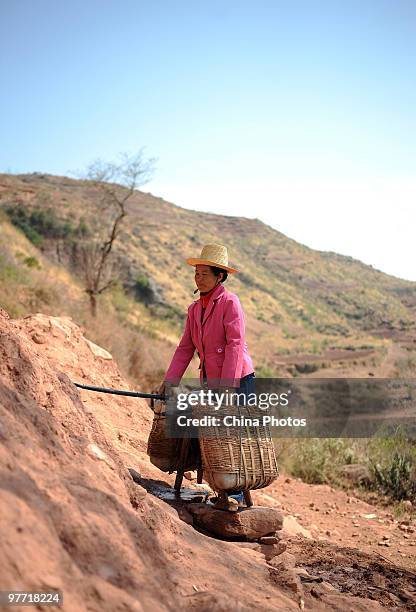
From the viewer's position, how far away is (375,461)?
8.23m

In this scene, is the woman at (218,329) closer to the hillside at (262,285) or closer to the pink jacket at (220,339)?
the pink jacket at (220,339)

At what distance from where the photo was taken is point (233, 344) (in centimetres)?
421

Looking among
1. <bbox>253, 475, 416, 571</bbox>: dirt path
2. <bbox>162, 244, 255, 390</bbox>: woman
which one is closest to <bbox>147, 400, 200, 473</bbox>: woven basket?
<bbox>162, 244, 255, 390</bbox>: woman

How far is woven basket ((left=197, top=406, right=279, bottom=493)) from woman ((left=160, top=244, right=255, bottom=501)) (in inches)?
12.1

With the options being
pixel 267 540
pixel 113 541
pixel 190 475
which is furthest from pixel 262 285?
pixel 113 541

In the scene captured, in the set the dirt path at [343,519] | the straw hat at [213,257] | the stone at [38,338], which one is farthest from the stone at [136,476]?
the stone at [38,338]

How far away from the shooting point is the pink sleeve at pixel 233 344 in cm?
420

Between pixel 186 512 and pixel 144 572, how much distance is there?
4.85 ft

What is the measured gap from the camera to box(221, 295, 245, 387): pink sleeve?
4.20 m

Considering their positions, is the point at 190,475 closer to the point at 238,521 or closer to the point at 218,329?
the point at 238,521

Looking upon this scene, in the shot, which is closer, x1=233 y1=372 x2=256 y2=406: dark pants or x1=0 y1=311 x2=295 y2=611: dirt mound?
x1=0 y1=311 x2=295 y2=611: dirt mound

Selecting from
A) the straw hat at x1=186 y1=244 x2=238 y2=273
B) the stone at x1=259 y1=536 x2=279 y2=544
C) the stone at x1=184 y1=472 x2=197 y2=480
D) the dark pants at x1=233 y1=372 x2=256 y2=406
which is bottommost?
the stone at x1=184 y1=472 x2=197 y2=480

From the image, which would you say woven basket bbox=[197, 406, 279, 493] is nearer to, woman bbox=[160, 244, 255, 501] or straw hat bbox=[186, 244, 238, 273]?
woman bbox=[160, 244, 255, 501]

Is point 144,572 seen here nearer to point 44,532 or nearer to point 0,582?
point 44,532
